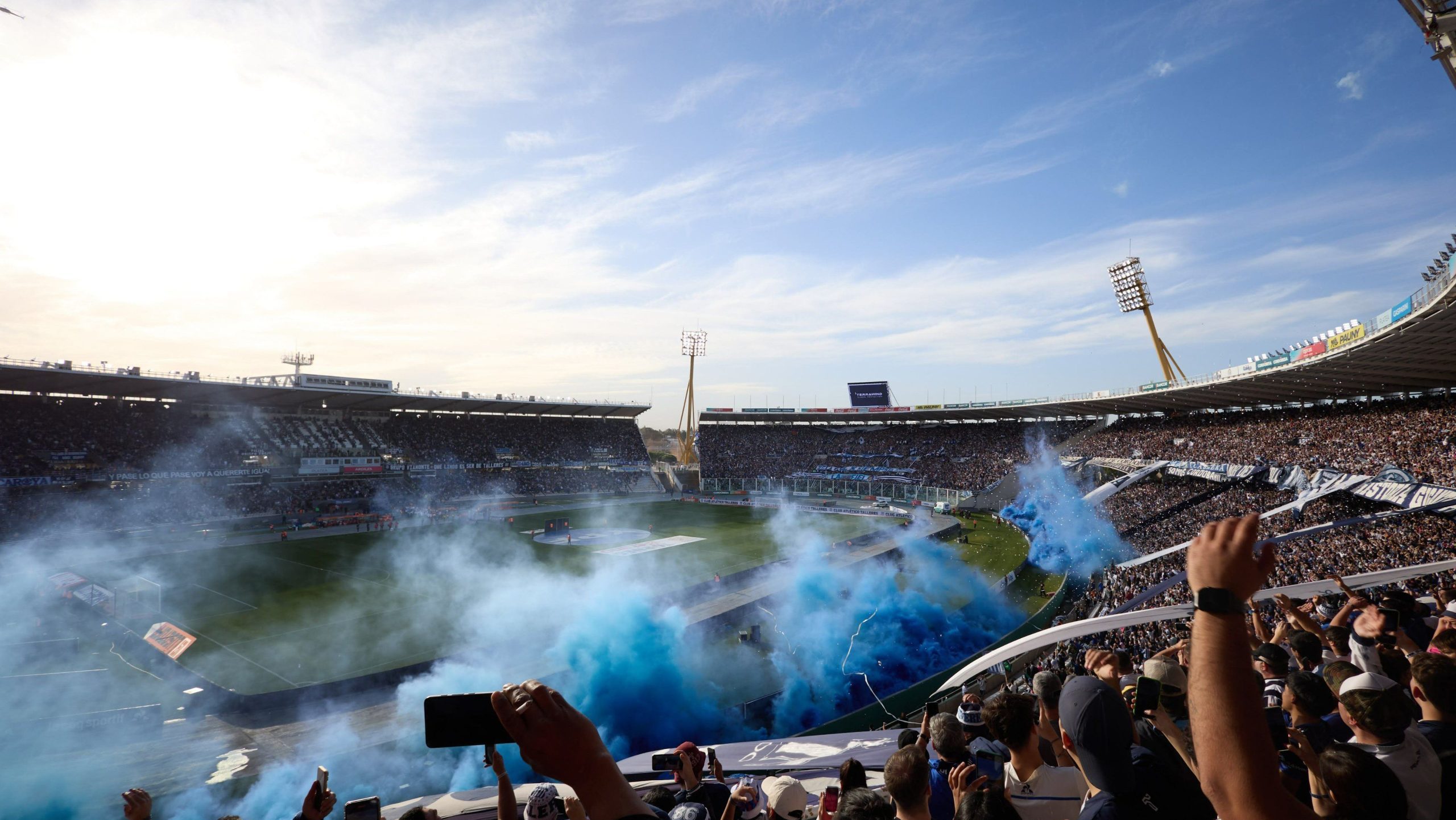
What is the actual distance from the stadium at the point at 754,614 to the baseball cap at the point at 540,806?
0.16ft

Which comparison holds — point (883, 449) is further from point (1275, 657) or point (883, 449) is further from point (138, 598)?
point (1275, 657)

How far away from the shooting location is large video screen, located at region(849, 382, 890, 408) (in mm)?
68062

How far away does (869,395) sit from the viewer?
Result: 225ft

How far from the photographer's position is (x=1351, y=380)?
1094 inches

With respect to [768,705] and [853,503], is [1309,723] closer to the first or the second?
[768,705]

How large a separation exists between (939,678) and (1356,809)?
14830 mm

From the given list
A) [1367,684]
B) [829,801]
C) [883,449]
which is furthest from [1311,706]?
[883,449]

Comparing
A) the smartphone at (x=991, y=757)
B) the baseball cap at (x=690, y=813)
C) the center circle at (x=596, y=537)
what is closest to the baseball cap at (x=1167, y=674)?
the smartphone at (x=991, y=757)

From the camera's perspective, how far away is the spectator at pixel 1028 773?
3012 millimetres

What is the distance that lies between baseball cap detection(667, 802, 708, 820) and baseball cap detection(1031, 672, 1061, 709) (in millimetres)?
2035

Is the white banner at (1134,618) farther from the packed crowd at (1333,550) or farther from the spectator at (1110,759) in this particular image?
the spectator at (1110,759)

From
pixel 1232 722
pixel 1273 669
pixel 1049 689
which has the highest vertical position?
pixel 1232 722

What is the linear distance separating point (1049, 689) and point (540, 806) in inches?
120

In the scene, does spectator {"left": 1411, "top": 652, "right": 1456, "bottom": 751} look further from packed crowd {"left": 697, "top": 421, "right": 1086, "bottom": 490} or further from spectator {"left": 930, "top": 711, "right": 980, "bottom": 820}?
packed crowd {"left": 697, "top": 421, "right": 1086, "bottom": 490}
